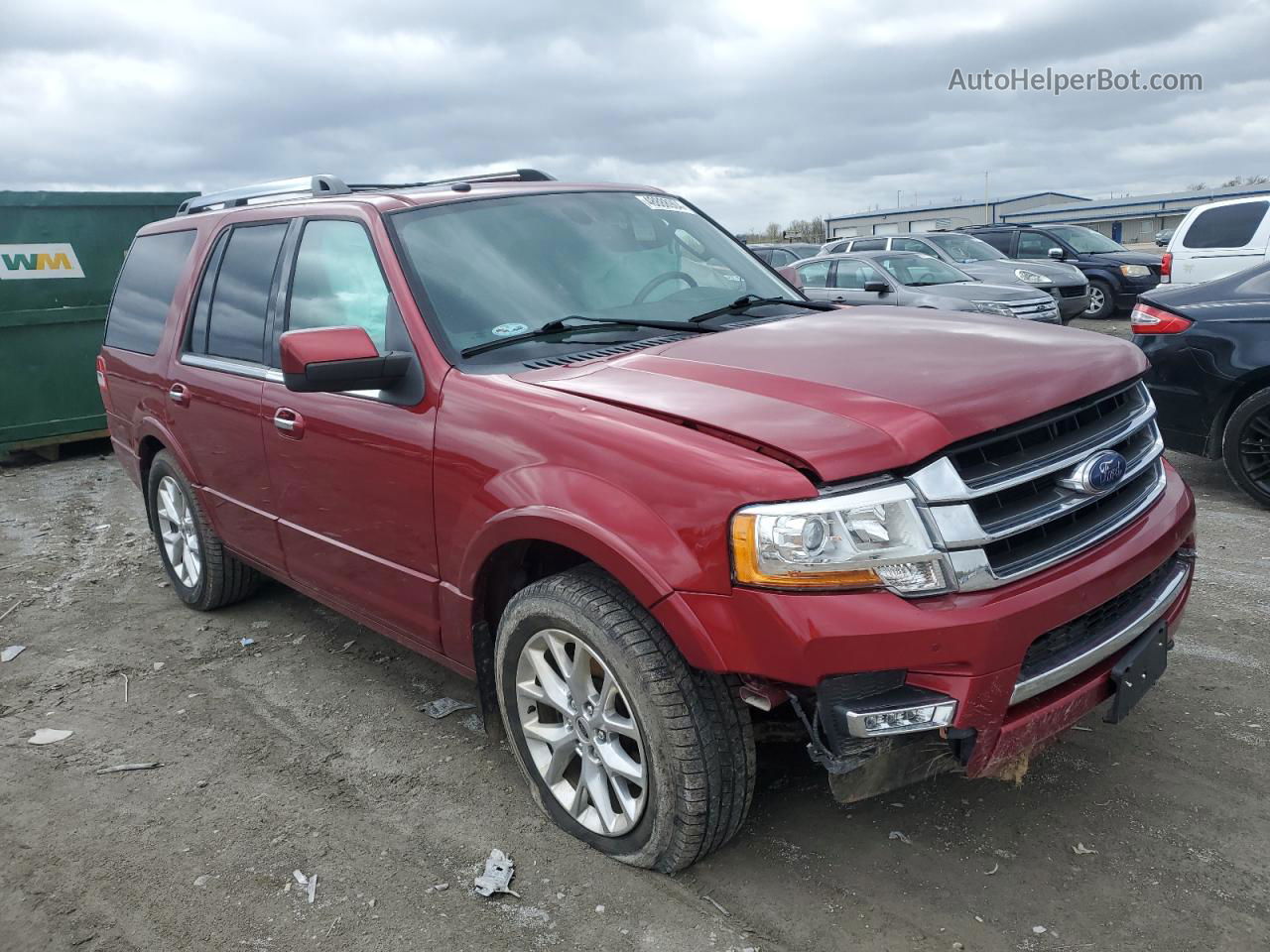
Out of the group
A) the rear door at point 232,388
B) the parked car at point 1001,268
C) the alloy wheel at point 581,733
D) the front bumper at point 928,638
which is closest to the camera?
the front bumper at point 928,638

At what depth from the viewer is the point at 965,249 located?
1645 cm

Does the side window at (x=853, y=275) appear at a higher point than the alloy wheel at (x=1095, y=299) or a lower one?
higher

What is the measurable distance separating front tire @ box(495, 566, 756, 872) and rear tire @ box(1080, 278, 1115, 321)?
16.0m

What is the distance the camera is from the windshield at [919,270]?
496 inches

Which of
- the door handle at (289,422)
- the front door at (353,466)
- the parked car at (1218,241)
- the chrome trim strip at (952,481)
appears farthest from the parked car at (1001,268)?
the chrome trim strip at (952,481)

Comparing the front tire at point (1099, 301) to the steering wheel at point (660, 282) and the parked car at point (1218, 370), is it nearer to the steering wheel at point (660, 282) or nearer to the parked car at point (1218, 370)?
the parked car at point (1218, 370)

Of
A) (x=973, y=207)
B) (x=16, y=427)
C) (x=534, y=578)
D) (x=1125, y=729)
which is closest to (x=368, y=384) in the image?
(x=534, y=578)

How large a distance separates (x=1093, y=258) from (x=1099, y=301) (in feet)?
2.64

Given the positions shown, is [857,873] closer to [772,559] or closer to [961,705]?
[961,705]

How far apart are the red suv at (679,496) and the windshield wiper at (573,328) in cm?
2

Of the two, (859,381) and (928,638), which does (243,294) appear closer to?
(859,381)

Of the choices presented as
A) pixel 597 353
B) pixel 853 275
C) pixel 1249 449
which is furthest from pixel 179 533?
pixel 853 275

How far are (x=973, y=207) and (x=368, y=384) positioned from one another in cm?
6173

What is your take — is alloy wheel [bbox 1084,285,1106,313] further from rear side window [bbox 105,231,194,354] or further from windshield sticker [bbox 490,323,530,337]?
windshield sticker [bbox 490,323,530,337]
